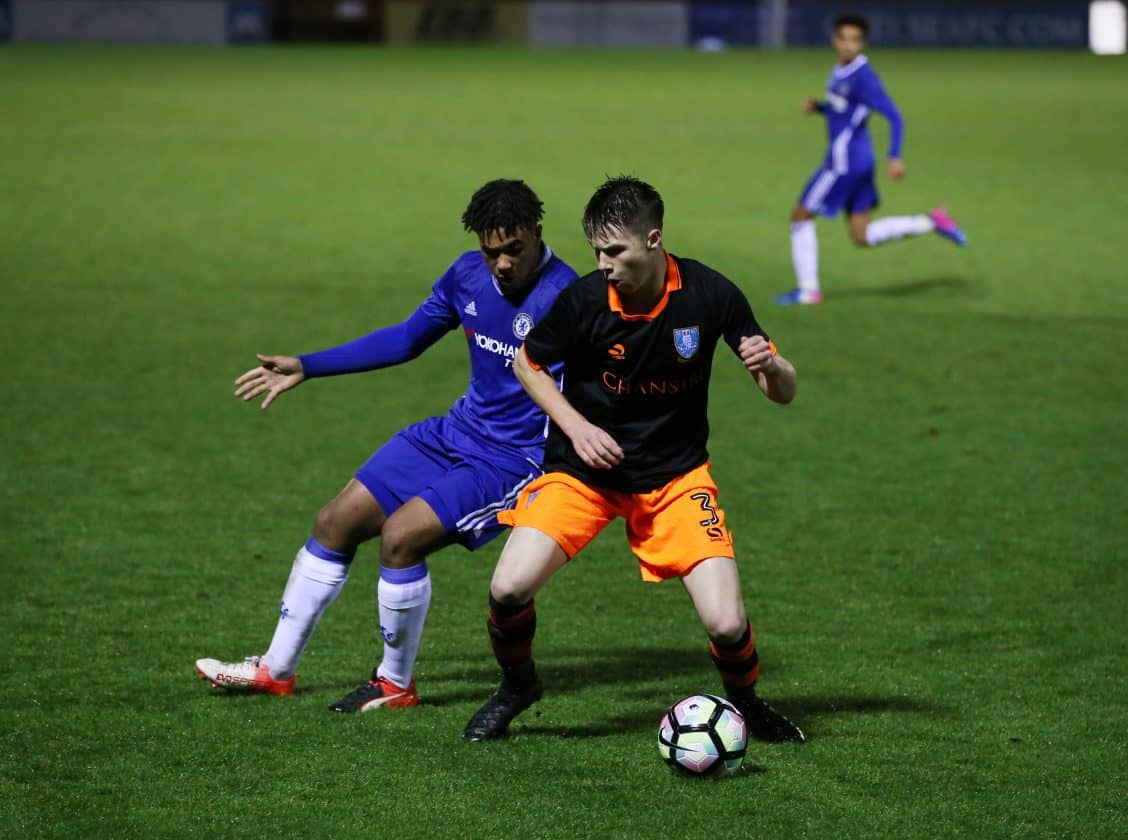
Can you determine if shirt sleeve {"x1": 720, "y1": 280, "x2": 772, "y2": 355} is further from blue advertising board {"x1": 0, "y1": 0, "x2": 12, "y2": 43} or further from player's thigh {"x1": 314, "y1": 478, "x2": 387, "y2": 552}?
blue advertising board {"x1": 0, "y1": 0, "x2": 12, "y2": 43}

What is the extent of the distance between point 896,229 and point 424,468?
10.6 m

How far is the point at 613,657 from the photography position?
6.62 meters

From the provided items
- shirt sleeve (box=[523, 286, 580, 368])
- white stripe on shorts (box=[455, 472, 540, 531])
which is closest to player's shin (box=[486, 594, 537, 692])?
white stripe on shorts (box=[455, 472, 540, 531])

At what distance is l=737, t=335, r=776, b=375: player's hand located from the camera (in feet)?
17.0

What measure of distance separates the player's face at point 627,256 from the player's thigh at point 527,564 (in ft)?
2.79

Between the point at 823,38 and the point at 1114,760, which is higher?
the point at 823,38

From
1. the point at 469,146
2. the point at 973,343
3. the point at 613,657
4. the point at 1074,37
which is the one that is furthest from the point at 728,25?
the point at 613,657

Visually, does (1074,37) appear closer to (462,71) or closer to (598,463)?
(462,71)

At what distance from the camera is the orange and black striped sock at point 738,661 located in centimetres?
547

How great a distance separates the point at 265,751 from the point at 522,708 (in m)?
0.86

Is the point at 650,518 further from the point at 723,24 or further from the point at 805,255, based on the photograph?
the point at 723,24

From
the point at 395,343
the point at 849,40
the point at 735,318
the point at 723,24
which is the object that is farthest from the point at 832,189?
the point at 723,24

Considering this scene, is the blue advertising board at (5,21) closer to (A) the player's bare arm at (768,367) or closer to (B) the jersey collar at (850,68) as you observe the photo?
(B) the jersey collar at (850,68)

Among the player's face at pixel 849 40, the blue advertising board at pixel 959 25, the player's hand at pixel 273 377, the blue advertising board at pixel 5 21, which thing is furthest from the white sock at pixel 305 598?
the blue advertising board at pixel 959 25
